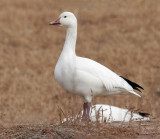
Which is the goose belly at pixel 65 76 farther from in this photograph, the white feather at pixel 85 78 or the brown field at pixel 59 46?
the brown field at pixel 59 46

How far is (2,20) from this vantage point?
44.0ft

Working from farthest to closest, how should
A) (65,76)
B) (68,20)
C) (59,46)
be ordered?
(59,46) < (68,20) < (65,76)

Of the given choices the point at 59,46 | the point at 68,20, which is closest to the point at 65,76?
the point at 68,20

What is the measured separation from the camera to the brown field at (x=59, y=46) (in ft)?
30.0

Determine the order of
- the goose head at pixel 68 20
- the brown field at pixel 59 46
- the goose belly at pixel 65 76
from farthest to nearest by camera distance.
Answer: the brown field at pixel 59 46 → the goose head at pixel 68 20 → the goose belly at pixel 65 76

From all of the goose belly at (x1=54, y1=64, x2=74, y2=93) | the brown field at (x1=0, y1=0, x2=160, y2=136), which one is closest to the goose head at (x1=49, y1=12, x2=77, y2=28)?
the goose belly at (x1=54, y1=64, x2=74, y2=93)

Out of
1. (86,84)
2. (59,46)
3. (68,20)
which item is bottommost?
(86,84)

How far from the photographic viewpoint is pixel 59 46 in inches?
487

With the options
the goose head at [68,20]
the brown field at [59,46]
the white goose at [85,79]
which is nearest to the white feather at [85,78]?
the white goose at [85,79]

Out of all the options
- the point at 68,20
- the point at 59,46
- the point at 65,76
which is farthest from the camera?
the point at 59,46

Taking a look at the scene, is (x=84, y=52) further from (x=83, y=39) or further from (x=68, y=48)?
(x=68, y=48)

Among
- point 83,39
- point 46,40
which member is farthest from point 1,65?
point 83,39

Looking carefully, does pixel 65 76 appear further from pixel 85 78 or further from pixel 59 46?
pixel 59 46

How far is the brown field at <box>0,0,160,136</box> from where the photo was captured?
9.15 metres
